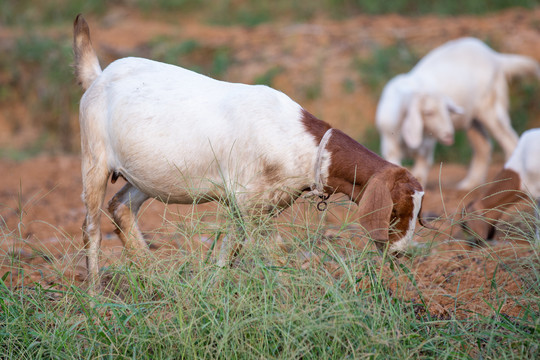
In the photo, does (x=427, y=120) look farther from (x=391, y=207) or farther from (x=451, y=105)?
(x=391, y=207)

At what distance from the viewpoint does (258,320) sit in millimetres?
3121

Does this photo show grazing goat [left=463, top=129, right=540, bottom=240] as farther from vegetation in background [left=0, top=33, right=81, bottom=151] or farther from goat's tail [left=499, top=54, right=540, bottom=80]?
A: vegetation in background [left=0, top=33, right=81, bottom=151]

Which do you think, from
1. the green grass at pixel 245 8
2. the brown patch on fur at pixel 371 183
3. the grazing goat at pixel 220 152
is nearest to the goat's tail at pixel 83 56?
the grazing goat at pixel 220 152

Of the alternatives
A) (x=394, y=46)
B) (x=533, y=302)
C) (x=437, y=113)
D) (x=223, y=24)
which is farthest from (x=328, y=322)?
(x=223, y=24)

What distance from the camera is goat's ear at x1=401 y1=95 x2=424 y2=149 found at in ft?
24.3

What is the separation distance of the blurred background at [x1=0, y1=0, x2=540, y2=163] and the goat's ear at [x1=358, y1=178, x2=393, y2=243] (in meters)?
6.62

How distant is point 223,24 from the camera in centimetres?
1469

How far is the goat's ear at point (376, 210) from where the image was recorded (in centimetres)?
348

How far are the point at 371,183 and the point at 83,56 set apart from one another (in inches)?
91.6

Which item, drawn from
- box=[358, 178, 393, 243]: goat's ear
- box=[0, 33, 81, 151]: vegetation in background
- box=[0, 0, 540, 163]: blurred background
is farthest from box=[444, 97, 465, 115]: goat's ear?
box=[0, 33, 81, 151]: vegetation in background

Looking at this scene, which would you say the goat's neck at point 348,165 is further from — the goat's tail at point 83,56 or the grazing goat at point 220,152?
the goat's tail at point 83,56

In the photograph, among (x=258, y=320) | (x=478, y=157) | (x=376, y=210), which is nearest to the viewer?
(x=258, y=320)

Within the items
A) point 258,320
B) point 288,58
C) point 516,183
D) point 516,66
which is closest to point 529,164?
point 516,183

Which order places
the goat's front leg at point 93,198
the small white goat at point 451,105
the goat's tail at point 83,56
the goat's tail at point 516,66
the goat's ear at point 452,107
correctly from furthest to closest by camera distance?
1. the goat's tail at point 516,66
2. the goat's ear at point 452,107
3. the small white goat at point 451,105
4. the goat's tail at point 83,56
5. the goat's front leg at point 93,198
